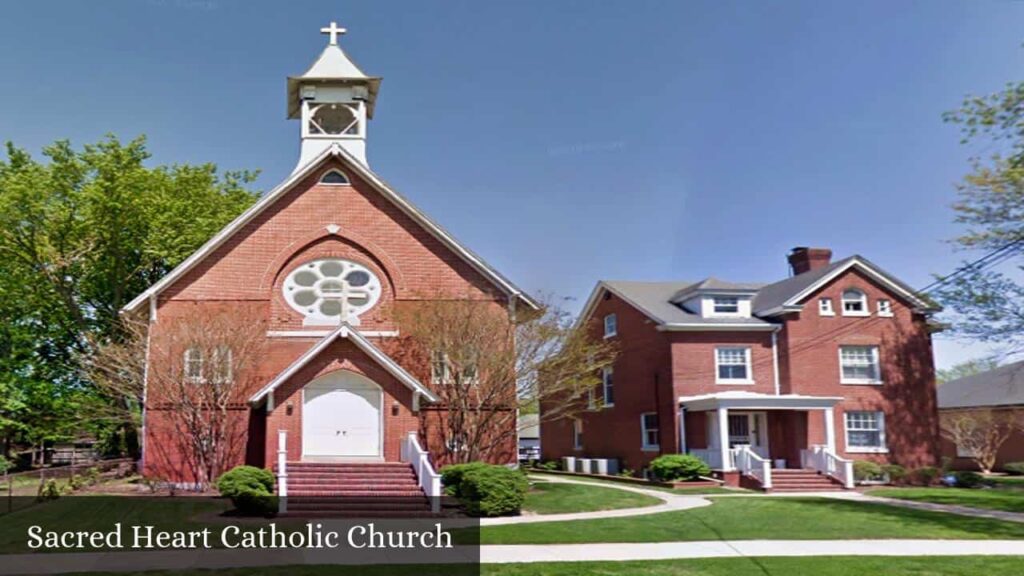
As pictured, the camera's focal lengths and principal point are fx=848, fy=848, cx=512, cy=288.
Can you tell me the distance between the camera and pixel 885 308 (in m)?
33.2

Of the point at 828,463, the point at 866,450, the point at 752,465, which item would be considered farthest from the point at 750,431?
the point at 866,450

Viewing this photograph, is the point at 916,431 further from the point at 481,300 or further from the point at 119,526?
the point at 119,526

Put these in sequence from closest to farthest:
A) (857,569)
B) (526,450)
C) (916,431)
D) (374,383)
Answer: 1. (857,569)
2. (374,383)
3. (916,431)
4. (526,450)

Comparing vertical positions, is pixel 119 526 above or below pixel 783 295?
below

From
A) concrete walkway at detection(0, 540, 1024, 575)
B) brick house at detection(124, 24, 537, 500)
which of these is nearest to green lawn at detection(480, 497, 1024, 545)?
concrete walkway at detection(0, 540, 1024, 575)

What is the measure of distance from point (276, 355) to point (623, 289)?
17.1 meters

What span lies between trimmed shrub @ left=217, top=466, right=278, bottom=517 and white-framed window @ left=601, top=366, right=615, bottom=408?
2064 cm

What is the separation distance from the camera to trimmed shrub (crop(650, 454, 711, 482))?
94.0ft

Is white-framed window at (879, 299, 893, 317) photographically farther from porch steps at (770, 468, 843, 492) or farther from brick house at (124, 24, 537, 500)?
brick house at (124, 24, 537, 500)

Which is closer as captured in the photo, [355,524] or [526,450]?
[355,524]

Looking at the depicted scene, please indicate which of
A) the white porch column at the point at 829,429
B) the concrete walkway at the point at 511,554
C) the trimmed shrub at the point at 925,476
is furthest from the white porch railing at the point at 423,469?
the trimmed shrub at the point at 925,476

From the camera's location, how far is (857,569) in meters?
12.2

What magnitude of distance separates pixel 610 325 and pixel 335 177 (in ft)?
52.2

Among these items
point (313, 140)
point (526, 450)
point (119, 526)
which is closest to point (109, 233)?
point (313, 140)
